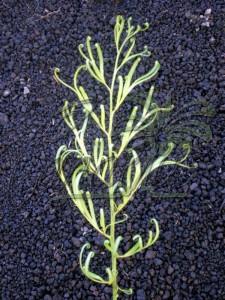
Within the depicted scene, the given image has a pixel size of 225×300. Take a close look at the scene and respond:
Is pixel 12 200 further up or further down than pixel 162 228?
further up

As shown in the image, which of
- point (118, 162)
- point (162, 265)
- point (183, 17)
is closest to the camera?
point (162, 265)

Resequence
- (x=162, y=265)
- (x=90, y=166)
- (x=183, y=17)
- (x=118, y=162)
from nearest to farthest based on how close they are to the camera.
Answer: (x=90, y=166) → (x=162, y=265) → (x=118, y=162) → (x=183, y=17)

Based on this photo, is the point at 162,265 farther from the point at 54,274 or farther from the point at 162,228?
the point at 54,274

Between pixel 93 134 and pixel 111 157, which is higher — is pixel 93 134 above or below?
below

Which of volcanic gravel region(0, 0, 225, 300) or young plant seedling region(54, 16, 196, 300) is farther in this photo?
volcanic gravel region(0, 0, 225, 300)

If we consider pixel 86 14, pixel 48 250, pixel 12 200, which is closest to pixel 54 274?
pixel 48 250

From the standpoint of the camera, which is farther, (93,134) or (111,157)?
(93,134)

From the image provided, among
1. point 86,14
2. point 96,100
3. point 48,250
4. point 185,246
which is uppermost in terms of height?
point 86,14

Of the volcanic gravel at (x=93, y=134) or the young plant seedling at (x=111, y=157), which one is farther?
the volcanic gravel at (x=93, y=134)
